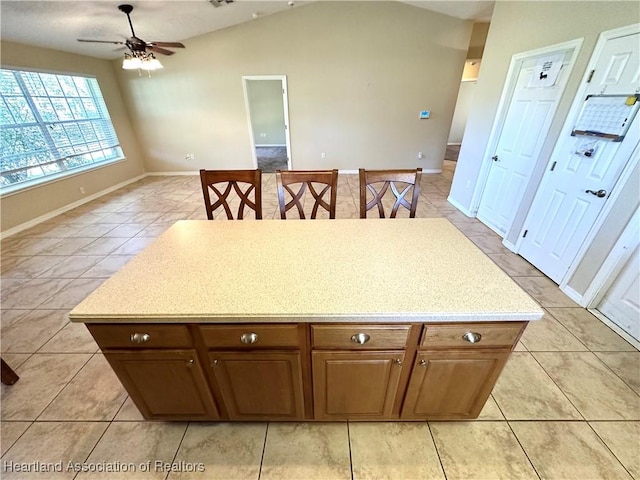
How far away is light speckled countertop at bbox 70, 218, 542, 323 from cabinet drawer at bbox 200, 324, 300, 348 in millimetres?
65

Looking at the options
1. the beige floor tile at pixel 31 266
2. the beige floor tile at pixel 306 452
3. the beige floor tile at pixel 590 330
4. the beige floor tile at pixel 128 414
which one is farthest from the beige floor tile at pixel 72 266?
the beige floor tile at pixel 590 330

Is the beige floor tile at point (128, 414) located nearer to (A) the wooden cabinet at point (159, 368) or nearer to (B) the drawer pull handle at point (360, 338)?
(A) the wooden cabinet at point (159, 368)

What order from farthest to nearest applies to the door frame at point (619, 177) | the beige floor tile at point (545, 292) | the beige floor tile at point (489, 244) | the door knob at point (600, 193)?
the beige floor tile at point (489, 244), the beige floor tile at point (545, 292), the door knob at point (600, 193), the door frame at point (619, 177)

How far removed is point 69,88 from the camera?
14.4 ft

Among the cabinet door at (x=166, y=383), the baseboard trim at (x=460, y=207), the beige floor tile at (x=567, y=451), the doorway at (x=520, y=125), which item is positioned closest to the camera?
the cabinet door at (x=166, y=383)

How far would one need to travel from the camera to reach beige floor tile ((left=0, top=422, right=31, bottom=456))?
4.44 feet

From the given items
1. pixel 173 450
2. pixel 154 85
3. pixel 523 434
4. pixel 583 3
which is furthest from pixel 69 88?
pixel 523 434

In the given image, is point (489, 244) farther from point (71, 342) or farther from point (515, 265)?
Result: point (71, 342)

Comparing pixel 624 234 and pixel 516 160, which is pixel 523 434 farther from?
pixel 516 160

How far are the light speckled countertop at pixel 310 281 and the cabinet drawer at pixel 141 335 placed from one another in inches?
2.3

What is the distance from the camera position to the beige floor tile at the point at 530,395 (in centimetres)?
147

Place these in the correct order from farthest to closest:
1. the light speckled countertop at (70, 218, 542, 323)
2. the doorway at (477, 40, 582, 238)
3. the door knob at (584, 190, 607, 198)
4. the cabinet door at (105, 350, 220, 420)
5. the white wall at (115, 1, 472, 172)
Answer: the white wall at (115, 1, 472, 172)
the doorway at (477, 40, 582, 238)
the door knob at (584, 190, 607, 198)
the cabinet door at (105, 350, 220, 420)
the light speckled countertop at (70, 218, 542, 323)

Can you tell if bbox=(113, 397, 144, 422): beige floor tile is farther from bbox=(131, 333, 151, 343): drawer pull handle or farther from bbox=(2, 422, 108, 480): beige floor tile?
bbox=(131, 333, 151, 343): drawer pull handle

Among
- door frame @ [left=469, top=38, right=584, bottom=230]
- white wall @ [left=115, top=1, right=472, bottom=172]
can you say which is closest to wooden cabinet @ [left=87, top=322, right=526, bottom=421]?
door frame @ [left=469, top=38, right=584, bottom=230]
